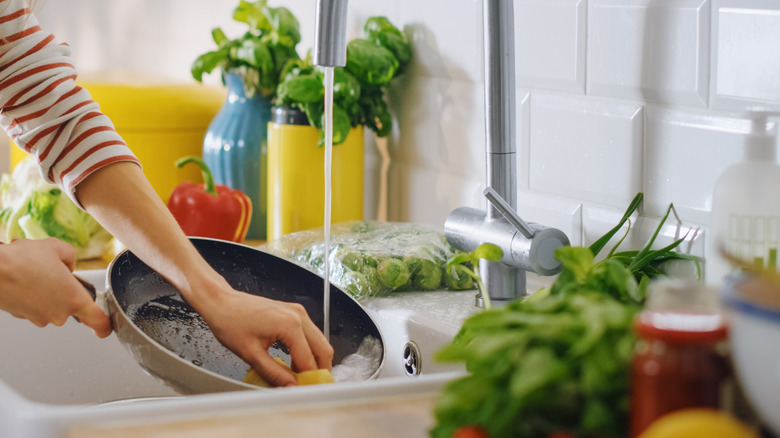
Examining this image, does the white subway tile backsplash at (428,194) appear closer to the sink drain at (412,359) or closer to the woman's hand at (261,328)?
the sink drain at (412,359)

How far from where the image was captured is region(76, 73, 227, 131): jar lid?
158 centimetres

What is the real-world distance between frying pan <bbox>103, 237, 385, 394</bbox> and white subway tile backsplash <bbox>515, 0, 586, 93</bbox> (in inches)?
→ 13.6

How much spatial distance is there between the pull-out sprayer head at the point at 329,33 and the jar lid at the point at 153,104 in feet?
2.42

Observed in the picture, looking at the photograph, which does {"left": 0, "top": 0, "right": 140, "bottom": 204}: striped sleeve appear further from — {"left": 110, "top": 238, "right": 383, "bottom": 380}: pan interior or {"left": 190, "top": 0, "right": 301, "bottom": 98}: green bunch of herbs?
{"left": 190, "top": 0, "right": 301, "bottom": 98}: green bunch of herbs

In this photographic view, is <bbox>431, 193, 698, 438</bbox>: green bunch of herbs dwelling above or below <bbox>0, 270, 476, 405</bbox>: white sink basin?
above

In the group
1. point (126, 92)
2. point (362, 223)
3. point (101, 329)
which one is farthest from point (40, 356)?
point (126, 92)

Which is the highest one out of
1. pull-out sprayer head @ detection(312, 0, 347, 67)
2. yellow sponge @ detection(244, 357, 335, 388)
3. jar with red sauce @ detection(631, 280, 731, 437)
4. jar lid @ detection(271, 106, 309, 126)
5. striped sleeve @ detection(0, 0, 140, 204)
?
pull-out sprayer head @ detection(312, 0, 347, 67)

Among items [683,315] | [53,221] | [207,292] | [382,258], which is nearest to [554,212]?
[382,258]

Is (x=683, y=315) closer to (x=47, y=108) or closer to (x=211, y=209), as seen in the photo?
(x=47, y=108)

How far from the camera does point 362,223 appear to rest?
1244 millimetres

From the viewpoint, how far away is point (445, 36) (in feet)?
4.11

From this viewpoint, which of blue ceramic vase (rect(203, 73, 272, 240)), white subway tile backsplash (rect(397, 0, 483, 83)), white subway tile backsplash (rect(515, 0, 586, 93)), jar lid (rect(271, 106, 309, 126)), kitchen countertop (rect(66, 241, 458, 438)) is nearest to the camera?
kitchen countertop (rect(66, 241, 458, 438))

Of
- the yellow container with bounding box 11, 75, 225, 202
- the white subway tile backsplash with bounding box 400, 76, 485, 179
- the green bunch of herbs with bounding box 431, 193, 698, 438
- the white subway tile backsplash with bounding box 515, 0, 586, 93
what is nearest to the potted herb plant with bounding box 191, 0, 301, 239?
the yellow container with bounding box 11, 75, 225, 202

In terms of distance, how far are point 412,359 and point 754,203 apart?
0.45 metres
